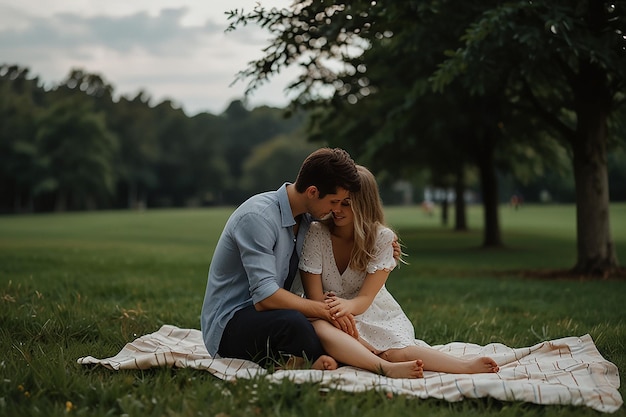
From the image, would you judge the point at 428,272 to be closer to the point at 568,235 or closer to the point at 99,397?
the point at 99,397

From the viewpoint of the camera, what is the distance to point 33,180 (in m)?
65.4

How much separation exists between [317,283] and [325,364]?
0.67 metres

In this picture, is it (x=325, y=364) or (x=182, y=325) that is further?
(x=182, y=325)

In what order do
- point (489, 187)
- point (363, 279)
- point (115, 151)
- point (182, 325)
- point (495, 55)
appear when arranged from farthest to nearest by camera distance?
point (115, 151) < point (489, 187) < point (495, 55) < point (182, 325) < point (363, 279)

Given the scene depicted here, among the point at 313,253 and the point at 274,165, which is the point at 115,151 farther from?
the point at 313,253

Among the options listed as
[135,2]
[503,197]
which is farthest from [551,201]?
[135,2]

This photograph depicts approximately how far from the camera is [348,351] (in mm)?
4414

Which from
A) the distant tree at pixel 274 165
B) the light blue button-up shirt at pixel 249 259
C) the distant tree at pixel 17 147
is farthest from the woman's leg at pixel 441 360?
the distant tree at pixel 274 165

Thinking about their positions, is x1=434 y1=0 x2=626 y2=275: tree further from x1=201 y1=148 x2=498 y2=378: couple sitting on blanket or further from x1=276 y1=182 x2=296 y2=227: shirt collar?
x1=276 y1=182 x2=296 y2=227: shirt collar

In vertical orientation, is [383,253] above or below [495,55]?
below

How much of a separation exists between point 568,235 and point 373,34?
68.3ft

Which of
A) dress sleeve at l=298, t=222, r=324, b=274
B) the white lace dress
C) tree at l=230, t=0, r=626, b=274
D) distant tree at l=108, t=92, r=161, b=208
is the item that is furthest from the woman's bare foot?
distant tree at l=108, t=92, r=161, b=208

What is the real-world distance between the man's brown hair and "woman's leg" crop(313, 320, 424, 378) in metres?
0.89

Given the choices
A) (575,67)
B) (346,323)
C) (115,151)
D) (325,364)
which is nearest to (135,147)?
(115,151)
